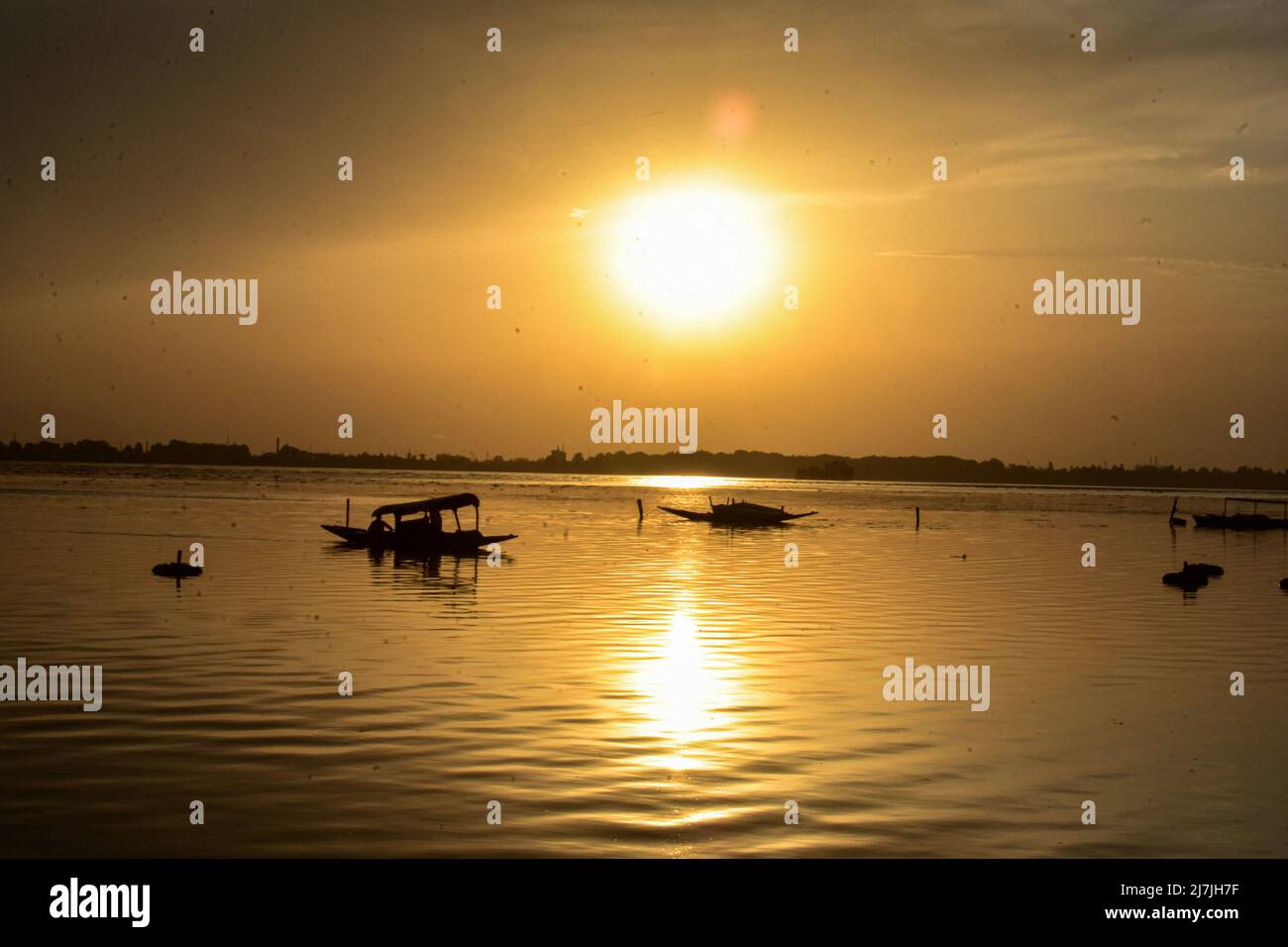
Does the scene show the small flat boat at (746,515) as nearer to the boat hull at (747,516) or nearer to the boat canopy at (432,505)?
the boat hull at (747,516)

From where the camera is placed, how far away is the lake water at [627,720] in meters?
14.3

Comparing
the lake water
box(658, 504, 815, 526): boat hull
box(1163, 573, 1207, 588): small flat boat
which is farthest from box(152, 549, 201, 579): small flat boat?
box(658, 504, 815, 526): boat hull

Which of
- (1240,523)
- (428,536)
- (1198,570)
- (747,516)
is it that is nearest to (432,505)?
(428,536)

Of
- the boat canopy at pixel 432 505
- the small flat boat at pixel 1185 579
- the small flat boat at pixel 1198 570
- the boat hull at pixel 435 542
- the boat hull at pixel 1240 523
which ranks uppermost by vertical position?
the boat canopy at pixel 432 505

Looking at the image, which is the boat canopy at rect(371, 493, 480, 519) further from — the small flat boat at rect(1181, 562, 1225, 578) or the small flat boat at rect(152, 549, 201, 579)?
the small flat boat at rect(1181, 562, 1225, 578)

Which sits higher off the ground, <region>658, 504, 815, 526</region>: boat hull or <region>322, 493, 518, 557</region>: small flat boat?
<region>322, 493, 518, 557</region>: small flat boat

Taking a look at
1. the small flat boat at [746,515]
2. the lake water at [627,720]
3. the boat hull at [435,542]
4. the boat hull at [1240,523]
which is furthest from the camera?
the boat hull at [1240,523]

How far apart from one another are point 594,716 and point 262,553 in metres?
40.4

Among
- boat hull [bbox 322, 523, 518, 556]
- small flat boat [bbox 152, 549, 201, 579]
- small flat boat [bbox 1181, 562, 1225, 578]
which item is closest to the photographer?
small flat boat [bbox 152, 549, 201, 579]

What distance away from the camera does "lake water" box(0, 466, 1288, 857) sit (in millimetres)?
14266

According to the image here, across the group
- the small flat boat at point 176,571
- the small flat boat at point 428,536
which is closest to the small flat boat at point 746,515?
the small flat boat at point 428,536
